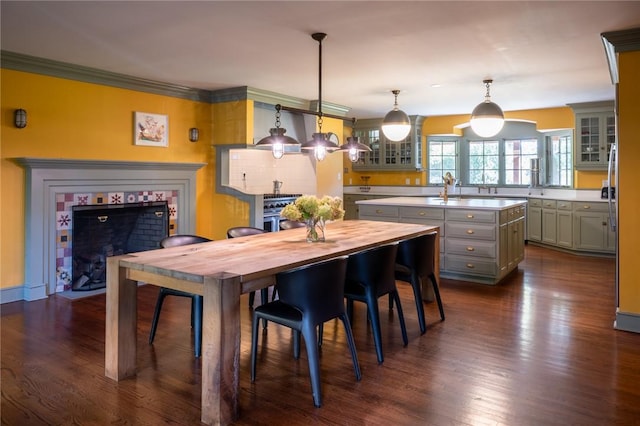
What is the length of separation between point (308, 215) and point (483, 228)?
2.56 meters

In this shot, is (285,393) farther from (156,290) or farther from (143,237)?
(143,237)

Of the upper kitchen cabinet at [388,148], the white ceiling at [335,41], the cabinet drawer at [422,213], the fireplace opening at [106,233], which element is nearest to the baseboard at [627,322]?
the cabinet drawer at [422,213]

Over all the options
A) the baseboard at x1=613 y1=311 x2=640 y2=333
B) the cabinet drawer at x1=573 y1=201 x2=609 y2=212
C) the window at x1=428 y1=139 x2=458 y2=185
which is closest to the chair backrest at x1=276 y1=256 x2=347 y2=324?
the baseboard at x1=613 y1=311 x2=640 y2=333

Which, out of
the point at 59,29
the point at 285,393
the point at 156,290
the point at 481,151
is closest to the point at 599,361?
the point at 285,393

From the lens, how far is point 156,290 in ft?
16.2

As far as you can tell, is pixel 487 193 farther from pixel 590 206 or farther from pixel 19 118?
pixel 19 118

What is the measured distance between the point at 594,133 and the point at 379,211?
3742 mm

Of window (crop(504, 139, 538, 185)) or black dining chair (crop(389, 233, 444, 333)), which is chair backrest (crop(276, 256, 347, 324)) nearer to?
black dining chair (crop(389, 233, 444, 333))

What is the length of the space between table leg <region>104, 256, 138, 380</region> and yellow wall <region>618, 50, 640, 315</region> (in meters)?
3.67

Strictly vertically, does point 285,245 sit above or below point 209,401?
above

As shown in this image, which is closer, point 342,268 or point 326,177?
point 342,268

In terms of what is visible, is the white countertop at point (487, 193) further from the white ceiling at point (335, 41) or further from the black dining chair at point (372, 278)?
the black dining chair at point (372, 278)

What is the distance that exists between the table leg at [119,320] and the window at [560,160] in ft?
23.6

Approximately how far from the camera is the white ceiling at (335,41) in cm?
314
